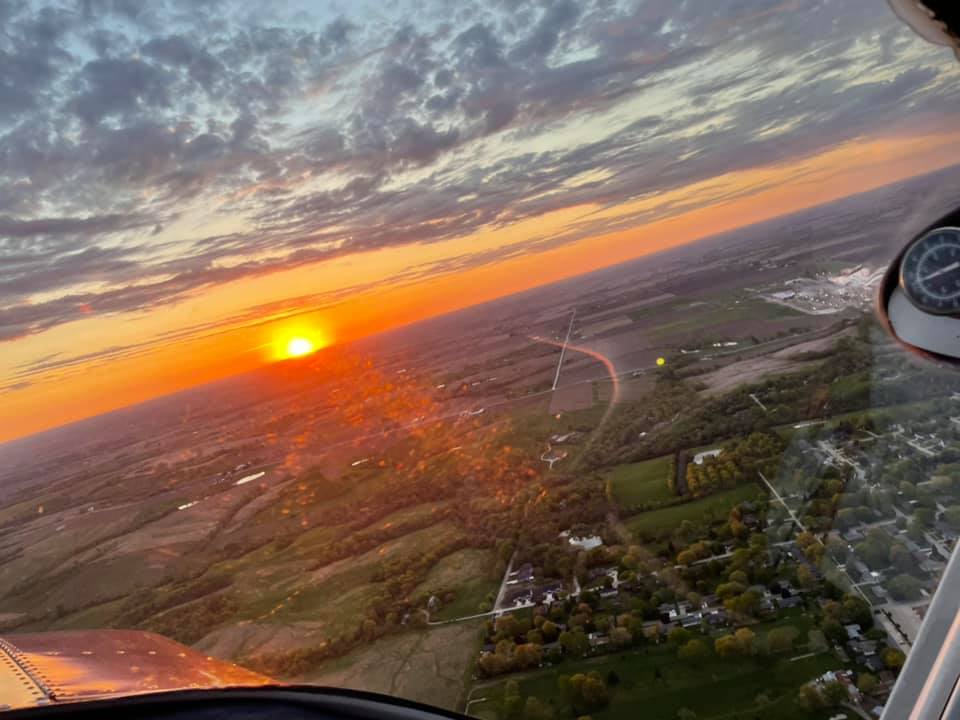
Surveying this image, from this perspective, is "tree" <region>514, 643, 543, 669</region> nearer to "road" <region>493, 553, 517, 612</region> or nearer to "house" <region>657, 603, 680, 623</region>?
"road" <region>493, 553, 517, 612</region>

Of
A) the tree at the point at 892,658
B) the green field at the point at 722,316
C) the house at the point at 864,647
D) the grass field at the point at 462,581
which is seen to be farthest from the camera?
the green field at the point at 722,316

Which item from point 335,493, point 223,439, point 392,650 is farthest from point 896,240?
point 223,439

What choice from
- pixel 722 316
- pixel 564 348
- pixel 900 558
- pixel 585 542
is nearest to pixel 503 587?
pixel 585 542

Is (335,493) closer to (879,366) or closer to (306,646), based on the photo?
(306,646)

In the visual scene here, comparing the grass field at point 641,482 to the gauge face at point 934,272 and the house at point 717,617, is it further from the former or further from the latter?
the gauge face at point 934,272

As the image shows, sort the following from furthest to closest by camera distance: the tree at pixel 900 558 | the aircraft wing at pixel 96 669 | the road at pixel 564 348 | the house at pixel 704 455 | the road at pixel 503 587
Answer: the road at pixel 564 348 → the house at pixel 704 455 → the road at pixel 503 587 → the tree at pixel 900 558 → the aircraft wing at pixel 96 669

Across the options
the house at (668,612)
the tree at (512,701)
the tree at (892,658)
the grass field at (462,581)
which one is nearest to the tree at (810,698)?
the tree at (892,658)
